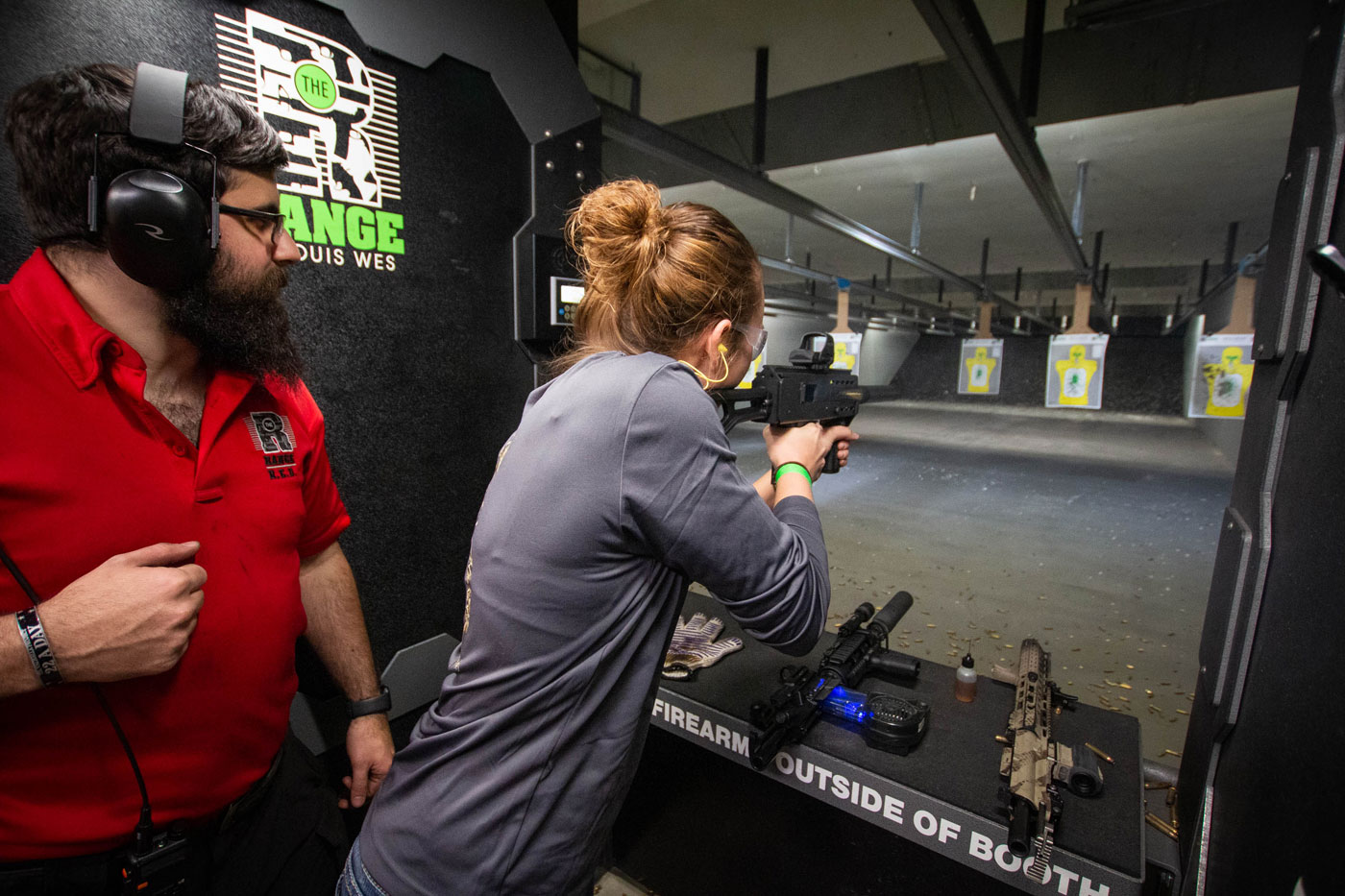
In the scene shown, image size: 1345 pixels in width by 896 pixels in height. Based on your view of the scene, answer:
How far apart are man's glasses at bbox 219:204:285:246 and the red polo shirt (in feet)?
0.72

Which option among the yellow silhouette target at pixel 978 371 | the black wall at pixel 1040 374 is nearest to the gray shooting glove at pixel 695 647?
the yellow silhouette target at pixel 978 371

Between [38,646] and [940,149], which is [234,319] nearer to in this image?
[38,646]

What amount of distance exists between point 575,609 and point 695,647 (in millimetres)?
837

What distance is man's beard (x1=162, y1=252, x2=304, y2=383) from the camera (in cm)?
87

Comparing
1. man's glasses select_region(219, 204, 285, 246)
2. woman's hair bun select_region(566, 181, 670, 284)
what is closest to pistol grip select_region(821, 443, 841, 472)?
woman's hair bun select_region(566, 181, 670, 284)

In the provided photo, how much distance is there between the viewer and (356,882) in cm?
81

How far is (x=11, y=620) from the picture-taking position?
0.68 m

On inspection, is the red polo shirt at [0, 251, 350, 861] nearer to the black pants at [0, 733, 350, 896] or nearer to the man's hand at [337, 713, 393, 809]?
the black pants at [0, 733, 350, 896]

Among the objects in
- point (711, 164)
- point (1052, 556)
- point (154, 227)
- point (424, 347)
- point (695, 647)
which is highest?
point (711, 164)

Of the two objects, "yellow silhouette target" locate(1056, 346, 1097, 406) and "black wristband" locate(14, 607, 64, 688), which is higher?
"yellow silhouette target" locate(1056, 346, 1097, 406)

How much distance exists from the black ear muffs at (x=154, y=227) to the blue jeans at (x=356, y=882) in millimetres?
802

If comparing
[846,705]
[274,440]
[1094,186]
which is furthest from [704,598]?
[1094,186]

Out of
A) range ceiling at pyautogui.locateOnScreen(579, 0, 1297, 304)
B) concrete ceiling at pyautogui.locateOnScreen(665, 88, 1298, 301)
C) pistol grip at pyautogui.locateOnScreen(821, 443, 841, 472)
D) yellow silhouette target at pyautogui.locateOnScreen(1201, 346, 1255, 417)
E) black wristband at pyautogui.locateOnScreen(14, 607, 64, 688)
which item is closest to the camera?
black wristband at pyautogui.locateOnScreen(14, 607, 64, 688)

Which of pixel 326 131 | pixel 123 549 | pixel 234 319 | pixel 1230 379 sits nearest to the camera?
pixel 123 549
